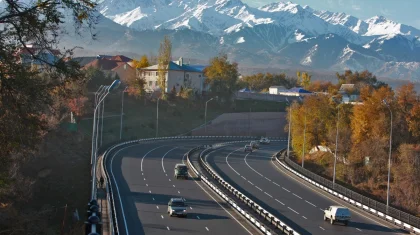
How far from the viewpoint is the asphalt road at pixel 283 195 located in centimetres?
3714

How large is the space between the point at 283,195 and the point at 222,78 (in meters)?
88.5

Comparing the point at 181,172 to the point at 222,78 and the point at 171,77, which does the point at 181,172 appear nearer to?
the point at 171,77

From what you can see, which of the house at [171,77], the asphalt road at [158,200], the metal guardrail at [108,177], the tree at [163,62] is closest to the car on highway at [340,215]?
the asphalt road at [158,200]

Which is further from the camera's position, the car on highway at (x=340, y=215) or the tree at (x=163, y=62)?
the tree at (x=163, y=62)

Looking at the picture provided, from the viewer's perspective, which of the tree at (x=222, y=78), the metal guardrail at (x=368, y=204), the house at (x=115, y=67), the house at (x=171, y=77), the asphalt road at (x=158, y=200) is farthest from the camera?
the house at (x=115, y=67)

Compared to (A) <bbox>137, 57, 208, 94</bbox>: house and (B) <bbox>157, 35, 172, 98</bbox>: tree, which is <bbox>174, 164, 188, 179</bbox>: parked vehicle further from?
(A) <bbox>137, 57, 208, 94</bbox>: house

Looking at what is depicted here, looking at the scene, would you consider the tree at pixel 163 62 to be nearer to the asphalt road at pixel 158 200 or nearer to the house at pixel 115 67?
the house at pixel 115 67

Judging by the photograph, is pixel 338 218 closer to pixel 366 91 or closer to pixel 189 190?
pixel 189 190

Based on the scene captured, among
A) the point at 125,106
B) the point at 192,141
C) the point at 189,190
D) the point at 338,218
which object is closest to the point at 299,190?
the point at 189,190

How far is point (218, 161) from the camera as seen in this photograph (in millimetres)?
75125

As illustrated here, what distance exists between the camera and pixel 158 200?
44281 mm

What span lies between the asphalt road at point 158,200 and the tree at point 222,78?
60.2 metres

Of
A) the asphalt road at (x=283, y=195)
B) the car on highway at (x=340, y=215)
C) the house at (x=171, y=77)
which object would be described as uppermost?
the house at (x=171, y=77)

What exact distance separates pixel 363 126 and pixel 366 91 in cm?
823
